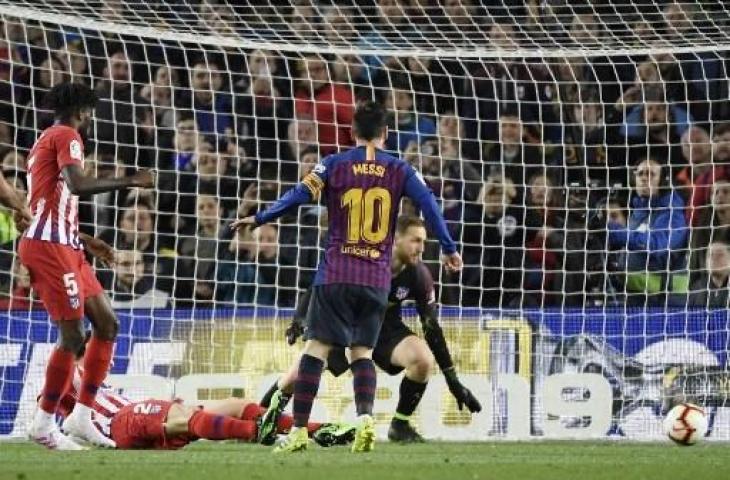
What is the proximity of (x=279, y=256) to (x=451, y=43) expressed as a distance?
2.34m

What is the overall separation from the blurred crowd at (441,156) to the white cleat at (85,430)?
3.82 meters

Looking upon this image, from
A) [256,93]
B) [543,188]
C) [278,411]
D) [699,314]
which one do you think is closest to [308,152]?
[256,93]

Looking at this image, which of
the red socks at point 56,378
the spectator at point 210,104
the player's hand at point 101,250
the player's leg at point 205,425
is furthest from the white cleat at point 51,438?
the spectator at point 210,104

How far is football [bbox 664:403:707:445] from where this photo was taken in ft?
35.8

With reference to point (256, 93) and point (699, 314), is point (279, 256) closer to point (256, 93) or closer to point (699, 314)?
point (256, 93)

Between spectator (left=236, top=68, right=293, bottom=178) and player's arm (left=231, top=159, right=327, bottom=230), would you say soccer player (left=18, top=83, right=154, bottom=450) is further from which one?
spectator (left=236, top=68, right=293, bottom=178)

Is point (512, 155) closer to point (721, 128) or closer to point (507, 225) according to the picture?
point (507, 225)

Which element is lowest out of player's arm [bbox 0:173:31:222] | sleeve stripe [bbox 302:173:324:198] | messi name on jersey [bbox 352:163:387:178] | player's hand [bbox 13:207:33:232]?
player's hand [bbox 13:207:33:232]

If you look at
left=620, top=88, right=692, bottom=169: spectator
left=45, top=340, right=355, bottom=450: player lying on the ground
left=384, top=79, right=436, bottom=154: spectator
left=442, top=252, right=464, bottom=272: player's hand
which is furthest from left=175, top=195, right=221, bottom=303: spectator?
left=442, top=252, right=464, bottom=272: player's hand

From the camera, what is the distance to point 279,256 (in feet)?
47.9

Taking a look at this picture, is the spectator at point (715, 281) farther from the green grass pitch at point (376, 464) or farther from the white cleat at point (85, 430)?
the white cleat at point (85, 430)

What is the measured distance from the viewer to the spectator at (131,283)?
45.7 feet

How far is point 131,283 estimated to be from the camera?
14.2m

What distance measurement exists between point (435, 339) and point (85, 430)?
8.95ft
